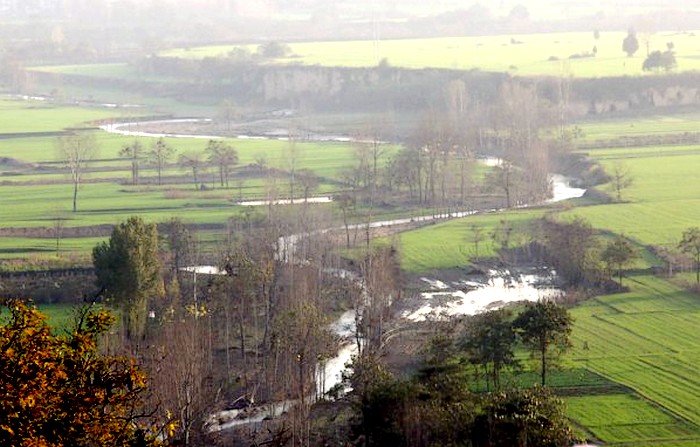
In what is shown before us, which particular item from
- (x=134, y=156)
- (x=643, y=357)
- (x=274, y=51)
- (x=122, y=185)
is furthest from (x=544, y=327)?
(x=274, y=51)

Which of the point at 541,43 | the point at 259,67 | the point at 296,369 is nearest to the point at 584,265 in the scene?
the point at 296,369

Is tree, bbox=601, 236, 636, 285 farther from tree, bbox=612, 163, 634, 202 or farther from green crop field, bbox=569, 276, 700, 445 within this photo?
tree, bbox=612, 163, 634, 202

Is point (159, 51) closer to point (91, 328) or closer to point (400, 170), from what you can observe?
point (400, 170)

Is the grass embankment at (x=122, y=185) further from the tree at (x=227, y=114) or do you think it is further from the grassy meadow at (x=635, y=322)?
the tree at (x=227, y=114)

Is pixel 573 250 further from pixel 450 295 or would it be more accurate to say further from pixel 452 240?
pixel 452 240

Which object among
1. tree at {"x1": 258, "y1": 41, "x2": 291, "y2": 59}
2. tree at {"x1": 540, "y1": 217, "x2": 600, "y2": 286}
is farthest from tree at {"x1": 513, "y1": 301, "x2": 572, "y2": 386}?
tree at {"x1": 258, "y1": 41, "x2": 291, "y2": 59}

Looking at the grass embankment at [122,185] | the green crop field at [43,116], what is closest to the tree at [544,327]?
the grass embankment at [122,185]

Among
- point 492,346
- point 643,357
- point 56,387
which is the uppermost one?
point 56,387
